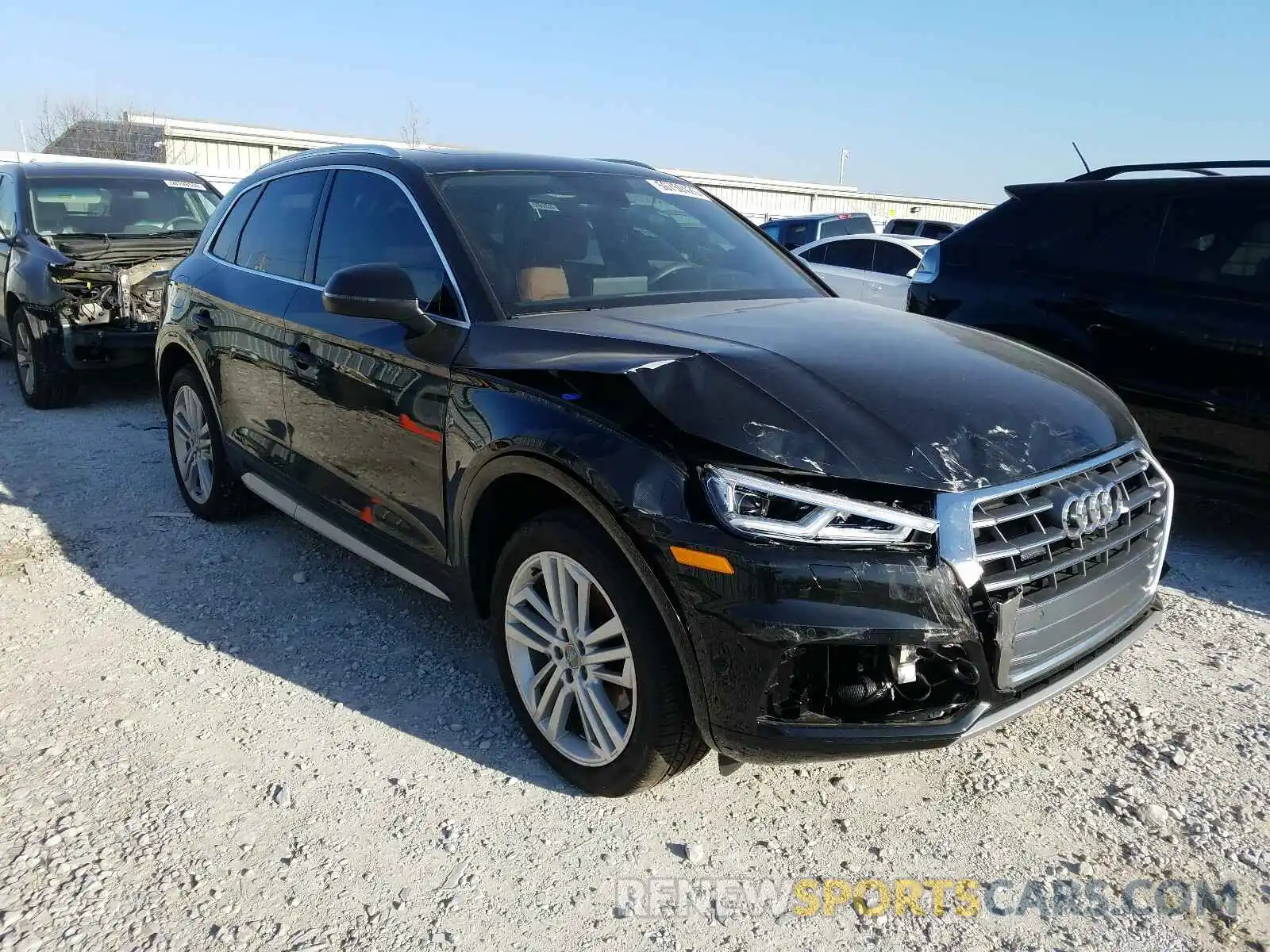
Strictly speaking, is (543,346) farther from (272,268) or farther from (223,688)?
(272,268)

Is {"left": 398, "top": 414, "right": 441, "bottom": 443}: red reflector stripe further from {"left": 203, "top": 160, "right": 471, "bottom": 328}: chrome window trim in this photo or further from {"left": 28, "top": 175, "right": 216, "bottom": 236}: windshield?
{"left": 28, "top": 175, "right": 216, "bottom": 236}: windshield

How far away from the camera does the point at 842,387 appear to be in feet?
8.21

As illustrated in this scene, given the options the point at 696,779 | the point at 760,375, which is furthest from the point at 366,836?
the point at 760,375

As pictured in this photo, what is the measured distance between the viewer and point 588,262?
3395 millimetres

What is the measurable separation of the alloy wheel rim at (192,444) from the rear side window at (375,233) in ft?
4.86

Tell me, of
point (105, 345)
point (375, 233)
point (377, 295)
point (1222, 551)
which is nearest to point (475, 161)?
point (375, 233)

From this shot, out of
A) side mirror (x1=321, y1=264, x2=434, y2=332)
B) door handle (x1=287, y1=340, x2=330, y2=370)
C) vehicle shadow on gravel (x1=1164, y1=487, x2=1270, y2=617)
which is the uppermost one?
side mirror (x1=321, y1=264, x2=434, y2=332)

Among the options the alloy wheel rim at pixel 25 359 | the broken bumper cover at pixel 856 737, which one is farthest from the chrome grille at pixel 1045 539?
the alloy wheel rim at pixel 25 359

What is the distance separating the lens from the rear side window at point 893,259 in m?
11.5

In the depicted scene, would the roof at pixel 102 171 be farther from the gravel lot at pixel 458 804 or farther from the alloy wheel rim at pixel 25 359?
the gravel lot at pixel 458 804

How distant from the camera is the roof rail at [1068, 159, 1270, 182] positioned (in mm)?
4734

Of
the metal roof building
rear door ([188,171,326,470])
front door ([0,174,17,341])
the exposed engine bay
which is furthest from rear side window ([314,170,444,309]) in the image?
the metal roof building

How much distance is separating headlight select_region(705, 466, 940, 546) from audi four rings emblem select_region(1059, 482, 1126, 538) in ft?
1.40

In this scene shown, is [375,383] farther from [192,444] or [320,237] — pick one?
[192,444]
